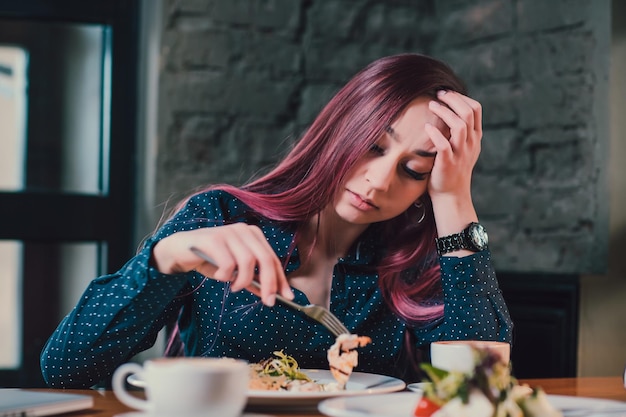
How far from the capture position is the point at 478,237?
1.65 m

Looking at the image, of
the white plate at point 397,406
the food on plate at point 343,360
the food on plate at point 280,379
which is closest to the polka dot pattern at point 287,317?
the food on plate at point 280,379

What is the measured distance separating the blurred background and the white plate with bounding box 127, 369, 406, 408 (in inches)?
49.5

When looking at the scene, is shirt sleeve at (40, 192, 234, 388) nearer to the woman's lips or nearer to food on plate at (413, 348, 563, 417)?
the woman's lips

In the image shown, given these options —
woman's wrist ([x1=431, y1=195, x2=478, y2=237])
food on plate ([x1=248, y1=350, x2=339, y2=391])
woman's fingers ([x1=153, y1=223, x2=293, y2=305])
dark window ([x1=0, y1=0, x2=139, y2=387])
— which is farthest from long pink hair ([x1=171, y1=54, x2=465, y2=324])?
dark window ([x1=0, y1=0, x2=139, y2=387])

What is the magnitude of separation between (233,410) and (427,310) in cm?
93

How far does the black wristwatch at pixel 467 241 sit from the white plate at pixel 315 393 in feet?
1.51

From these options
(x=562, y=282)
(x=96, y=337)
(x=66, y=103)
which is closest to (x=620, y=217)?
(x=562, y=282)

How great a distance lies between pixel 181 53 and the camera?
2559 mm

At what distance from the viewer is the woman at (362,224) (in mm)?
1619

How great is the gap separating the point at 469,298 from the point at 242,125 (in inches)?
47.1

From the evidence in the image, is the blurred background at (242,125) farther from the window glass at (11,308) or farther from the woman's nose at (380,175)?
the woman's nose at (380,175)

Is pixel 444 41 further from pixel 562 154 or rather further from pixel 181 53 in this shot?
pixel 181 53

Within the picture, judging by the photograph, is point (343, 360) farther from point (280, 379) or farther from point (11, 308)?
point (11, 308)

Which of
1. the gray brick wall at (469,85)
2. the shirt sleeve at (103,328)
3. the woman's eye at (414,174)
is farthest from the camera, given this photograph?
the gray brick wall at (469,85)
